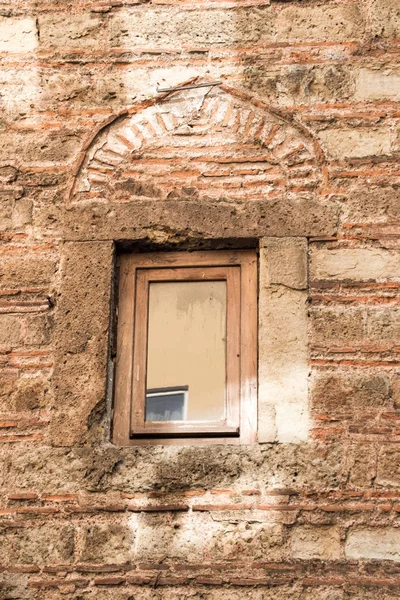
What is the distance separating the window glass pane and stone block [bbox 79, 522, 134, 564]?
56cm

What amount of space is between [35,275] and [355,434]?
5.57 ft

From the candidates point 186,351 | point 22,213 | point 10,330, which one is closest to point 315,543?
point 186,351

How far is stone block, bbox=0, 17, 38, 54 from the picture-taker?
5793mm

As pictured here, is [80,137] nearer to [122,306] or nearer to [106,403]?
[122,306]

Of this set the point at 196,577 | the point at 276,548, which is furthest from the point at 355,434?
the point at 196,577

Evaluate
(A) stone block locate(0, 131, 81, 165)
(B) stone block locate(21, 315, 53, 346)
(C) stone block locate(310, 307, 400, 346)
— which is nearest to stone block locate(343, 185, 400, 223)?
(C) stone block locate(310, 307, 400, 346)

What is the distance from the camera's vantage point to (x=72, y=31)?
19.0 feet

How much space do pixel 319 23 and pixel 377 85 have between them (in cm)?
46

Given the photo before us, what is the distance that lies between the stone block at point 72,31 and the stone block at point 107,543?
96.7 inches

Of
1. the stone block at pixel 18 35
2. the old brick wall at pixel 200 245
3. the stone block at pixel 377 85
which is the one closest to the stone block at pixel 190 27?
the old brick wall at pixel 200 245

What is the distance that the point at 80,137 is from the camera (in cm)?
560

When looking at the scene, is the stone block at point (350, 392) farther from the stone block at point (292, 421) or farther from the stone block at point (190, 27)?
the stone block at point (190, 27)

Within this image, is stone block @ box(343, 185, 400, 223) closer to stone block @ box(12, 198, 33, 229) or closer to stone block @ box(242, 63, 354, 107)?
stone block @ box(242, 63, 354, 107)

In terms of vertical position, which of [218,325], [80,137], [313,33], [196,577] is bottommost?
[196,577]
